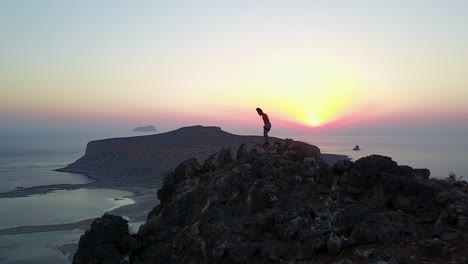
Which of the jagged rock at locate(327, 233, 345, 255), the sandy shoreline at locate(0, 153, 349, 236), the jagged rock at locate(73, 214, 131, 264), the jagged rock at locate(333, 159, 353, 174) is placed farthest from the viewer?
the sandy shoreline at locate(0, 153, 349, 236)

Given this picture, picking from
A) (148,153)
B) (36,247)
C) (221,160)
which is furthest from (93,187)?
(221,160)

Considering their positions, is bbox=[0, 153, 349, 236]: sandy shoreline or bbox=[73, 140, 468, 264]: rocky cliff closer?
bbox=[73, 140, 468, 264]: rocky cliff

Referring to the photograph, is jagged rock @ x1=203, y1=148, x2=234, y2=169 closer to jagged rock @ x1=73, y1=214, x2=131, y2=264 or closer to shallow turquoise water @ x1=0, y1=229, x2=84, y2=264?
jagged rock @ x1=73, y1=214, x2=131, y2=264

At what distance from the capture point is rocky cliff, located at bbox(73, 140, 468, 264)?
11.5m

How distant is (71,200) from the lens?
2660 inches

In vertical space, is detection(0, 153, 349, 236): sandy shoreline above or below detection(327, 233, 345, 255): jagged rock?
below

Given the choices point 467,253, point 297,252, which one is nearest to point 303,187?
point 297,252

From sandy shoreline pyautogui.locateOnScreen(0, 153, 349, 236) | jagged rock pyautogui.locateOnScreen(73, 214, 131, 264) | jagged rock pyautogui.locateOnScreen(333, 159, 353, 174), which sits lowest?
sandy shoreline pyautogui.locateOnScreen(0, 153, 349, 236)

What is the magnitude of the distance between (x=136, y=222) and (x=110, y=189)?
131 ft

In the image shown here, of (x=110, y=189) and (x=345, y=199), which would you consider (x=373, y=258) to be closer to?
(x=345, y=199)

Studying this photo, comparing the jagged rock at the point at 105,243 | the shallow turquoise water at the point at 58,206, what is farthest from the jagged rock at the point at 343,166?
the shallow turquoise water at the point at 58,206

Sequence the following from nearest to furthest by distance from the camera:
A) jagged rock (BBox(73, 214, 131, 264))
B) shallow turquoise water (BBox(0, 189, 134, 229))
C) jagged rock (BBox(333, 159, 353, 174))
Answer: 1. jagged rock (BBox(73, 214, 131, 264))
2. jagged rock (BBox(333, 159, 353, 174))
3. shallow turquoise water (BBox(0, 189, 134, 229))

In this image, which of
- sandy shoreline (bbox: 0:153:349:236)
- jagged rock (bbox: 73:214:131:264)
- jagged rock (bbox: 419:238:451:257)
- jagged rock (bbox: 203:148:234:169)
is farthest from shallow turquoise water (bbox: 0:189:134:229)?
jagged rock (bbox: 419:238:451:257)

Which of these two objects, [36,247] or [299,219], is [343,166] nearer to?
[299,219]
